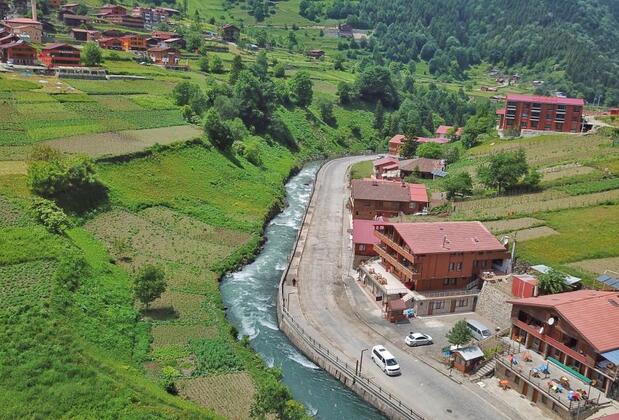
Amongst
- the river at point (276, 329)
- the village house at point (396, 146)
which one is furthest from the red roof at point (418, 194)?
the village house at point (396, 146)

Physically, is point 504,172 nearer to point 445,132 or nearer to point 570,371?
point 570,371

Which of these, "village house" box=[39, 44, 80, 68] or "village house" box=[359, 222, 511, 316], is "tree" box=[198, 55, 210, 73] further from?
"village house" box=[359, 222, 511, 316]

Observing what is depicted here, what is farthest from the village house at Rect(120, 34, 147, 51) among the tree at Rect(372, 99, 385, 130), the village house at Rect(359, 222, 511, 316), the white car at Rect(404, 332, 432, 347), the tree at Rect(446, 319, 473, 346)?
the tree at Rect(446, 319, 473, 346)

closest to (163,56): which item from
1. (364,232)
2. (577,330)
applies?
(364,232)

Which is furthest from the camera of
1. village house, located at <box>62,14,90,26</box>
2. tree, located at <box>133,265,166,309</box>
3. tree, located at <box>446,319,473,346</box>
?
village house, located at <box>62,14,90,26</box>

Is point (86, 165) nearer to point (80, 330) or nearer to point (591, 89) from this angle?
point (80, 330)

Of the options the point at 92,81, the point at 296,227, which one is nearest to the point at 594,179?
the point at 296,227
